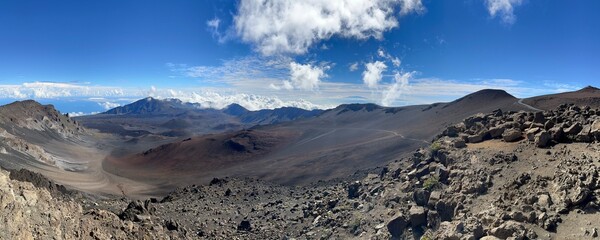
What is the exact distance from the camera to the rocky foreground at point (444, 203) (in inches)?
513

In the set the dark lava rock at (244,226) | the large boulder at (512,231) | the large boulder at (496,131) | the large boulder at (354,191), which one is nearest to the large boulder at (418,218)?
the large boulder at (512,231)

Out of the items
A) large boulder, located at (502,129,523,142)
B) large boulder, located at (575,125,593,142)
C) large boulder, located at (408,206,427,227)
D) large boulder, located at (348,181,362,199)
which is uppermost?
large boulder, located at (575,125,593,142)

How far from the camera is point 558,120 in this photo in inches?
803

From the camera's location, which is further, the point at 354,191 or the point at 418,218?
the point at 354,191

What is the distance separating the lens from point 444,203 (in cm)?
1730

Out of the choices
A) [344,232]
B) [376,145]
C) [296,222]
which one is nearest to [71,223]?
[344,232]

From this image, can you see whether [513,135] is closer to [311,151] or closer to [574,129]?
[574,129]

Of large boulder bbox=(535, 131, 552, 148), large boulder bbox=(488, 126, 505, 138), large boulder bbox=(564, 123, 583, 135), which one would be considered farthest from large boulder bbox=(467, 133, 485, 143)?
large boulder bbox=(564, 123, 583, 135)

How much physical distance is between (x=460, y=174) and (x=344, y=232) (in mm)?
6735

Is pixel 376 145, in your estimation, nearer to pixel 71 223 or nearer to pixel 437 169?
pixel 437 169

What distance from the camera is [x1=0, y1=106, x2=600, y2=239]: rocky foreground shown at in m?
13.0

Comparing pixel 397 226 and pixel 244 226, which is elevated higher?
pixel 397 226

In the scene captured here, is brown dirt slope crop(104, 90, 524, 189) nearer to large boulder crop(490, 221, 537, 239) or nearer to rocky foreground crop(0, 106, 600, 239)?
rocky foreground crop(0, 106, 600, 239)

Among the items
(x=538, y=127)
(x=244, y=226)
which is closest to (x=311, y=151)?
(x=244, y=226)
